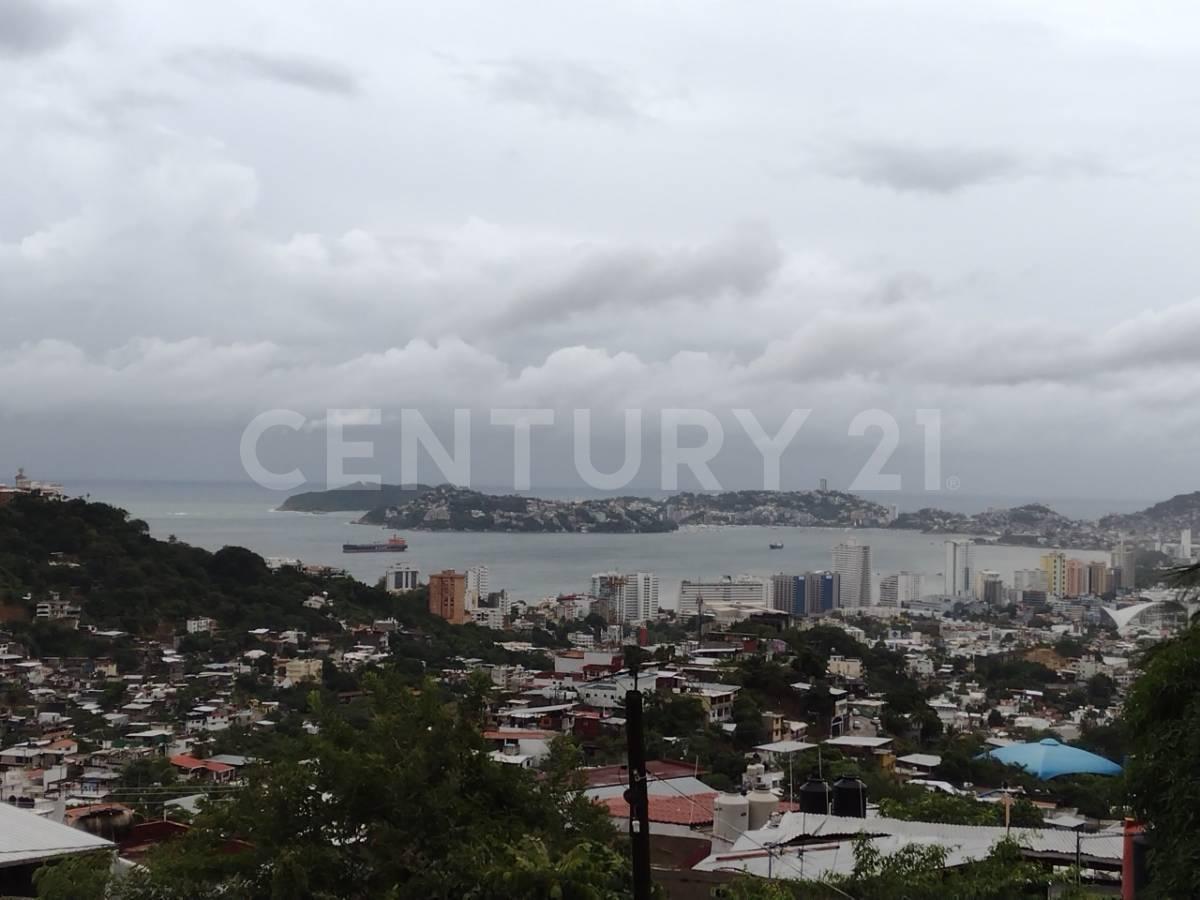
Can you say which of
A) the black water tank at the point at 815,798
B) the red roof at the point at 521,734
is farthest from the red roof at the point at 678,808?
the red roof at the point at 521,734

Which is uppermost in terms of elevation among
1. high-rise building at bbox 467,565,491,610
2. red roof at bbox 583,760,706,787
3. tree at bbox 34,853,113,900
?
tree at bbox 34,853,113,900

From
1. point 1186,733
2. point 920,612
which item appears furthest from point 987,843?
point 920,612

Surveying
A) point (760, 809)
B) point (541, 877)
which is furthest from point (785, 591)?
point (541, 877)

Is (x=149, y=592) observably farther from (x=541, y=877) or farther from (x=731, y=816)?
(x=541, y=877)

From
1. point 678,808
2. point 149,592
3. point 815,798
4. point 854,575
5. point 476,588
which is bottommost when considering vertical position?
point 476,588

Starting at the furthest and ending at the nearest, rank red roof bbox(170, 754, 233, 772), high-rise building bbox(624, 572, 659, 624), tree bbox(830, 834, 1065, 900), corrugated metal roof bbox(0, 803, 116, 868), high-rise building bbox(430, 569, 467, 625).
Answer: high-rise building bbox(624, 572, 659, 624)
high-rise building bbox(430, 569, 467, 625)
red roof bbox(170, 754, 233, 772)
corrugated metal roof bbox(0, 803, 116, 868)
tree bbox(830, 834, 1065, 900)

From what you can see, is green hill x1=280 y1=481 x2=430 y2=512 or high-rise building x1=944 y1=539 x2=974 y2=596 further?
green hill x1=280 y1=481 x2=430 y2=512

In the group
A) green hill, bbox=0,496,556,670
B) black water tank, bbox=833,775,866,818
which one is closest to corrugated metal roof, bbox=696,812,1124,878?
black water tank, bbox=833,775,866,818

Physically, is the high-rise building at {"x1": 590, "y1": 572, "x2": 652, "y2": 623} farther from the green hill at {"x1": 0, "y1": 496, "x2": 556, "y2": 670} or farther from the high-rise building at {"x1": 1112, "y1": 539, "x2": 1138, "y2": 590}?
the high-rise building at {"x1": 1112, "y1": 539, "x2": 1138, "y2": 590}
